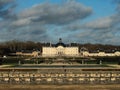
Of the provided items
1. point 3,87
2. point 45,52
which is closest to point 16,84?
point 3,87

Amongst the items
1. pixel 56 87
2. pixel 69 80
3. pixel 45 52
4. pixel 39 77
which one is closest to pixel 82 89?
pixel 56 87

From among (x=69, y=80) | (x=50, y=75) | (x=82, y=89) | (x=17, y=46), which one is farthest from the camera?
(x=17, y=46)

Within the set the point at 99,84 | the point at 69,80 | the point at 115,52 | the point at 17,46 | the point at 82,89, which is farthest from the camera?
the point at 17,46

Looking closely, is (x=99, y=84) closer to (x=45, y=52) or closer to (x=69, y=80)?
(x=69, y=80)

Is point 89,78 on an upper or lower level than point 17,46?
lower

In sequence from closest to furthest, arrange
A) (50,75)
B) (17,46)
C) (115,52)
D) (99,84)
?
(99,84), (50,75), (115,52), (17,46)

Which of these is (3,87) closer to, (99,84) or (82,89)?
(82,89)

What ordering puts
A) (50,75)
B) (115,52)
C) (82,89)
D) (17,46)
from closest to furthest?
(82,89) < (50,75) < (115,52) < (17,46)

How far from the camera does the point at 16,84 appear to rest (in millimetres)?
17344

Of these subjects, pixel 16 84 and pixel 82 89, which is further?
pixel 16 84

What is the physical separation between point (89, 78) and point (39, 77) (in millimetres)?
3073

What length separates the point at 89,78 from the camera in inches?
741

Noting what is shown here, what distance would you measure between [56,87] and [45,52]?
238 ft

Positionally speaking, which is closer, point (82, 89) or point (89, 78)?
point (82, 89)
